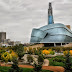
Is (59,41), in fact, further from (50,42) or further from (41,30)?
(41,30)

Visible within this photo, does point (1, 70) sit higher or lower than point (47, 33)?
lower

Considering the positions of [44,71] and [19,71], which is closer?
[19,71]

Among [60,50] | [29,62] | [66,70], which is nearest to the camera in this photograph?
[66,70]

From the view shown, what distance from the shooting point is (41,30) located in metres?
56.2

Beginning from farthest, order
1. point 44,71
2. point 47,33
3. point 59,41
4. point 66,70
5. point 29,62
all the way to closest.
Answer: point 47,33 < point 59,41 < point 29,62 < point 44,71 < point 66,70

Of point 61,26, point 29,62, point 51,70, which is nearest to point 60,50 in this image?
point 29,62

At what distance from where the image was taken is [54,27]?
55219mm

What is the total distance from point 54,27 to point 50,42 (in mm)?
6971

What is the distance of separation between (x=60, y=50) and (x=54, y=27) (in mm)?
23500

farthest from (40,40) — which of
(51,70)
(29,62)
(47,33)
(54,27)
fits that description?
(51,70)

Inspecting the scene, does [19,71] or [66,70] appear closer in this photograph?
[19,71]

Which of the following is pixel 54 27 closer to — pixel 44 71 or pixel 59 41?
pixel 59 41

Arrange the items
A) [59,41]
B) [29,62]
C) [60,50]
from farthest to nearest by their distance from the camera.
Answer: [59,41] → [60,50] → [29,62]

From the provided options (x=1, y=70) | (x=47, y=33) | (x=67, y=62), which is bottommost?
(x=1, y=70)
